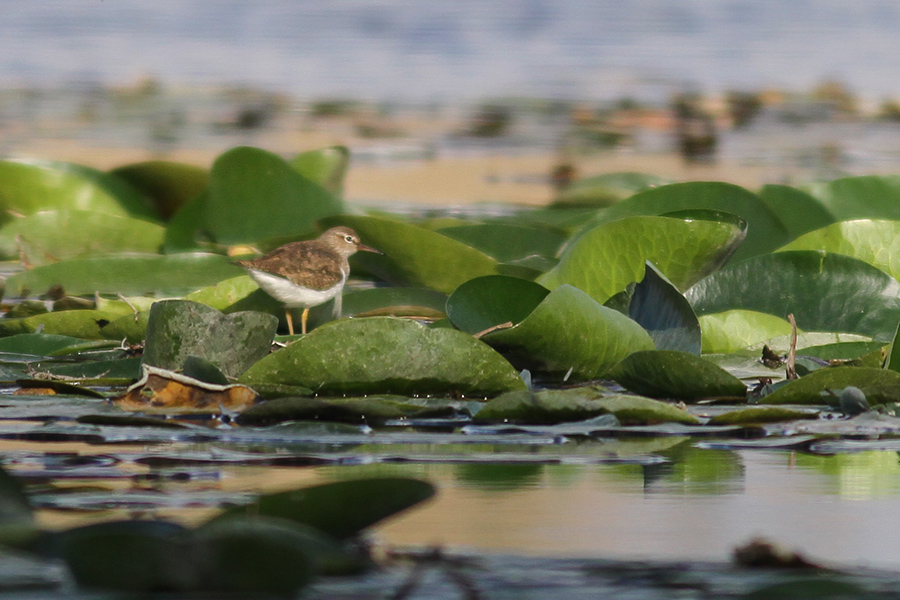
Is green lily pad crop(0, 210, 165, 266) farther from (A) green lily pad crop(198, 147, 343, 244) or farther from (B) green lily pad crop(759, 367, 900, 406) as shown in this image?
(B) green lily pad crop(759, 367, 900, 406)

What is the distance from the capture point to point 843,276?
106 inches

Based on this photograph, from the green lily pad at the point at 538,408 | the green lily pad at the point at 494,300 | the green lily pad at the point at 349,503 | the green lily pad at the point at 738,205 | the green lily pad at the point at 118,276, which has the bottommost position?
the green lily pad at the point at 349,503

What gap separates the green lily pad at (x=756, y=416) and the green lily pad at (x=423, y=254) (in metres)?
1.32

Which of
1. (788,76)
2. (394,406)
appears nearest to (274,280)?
(394,406)

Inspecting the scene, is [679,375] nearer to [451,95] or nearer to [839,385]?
[839,385]

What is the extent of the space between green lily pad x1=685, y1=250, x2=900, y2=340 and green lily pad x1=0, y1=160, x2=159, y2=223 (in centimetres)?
252

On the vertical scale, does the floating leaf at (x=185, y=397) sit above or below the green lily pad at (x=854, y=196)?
below

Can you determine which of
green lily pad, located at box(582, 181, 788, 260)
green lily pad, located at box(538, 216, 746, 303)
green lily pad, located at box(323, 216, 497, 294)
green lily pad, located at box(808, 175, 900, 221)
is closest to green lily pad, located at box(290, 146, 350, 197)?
green lily pad, located at box(323, 216, 497, 294)

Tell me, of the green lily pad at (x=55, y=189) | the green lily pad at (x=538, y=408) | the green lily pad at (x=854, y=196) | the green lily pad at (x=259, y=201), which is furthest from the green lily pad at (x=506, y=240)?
the green lily pad at (x=538, y=408)

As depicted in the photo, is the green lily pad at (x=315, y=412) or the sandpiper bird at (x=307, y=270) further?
the sandpiper bird at (x=307, y=270)

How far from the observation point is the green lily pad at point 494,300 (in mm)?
2605

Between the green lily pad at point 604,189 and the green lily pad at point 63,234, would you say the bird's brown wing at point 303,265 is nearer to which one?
the green lily pad at point 63,234

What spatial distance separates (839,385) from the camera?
6.96 ft

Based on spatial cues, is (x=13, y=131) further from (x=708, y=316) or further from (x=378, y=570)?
(x=378, y=570)
